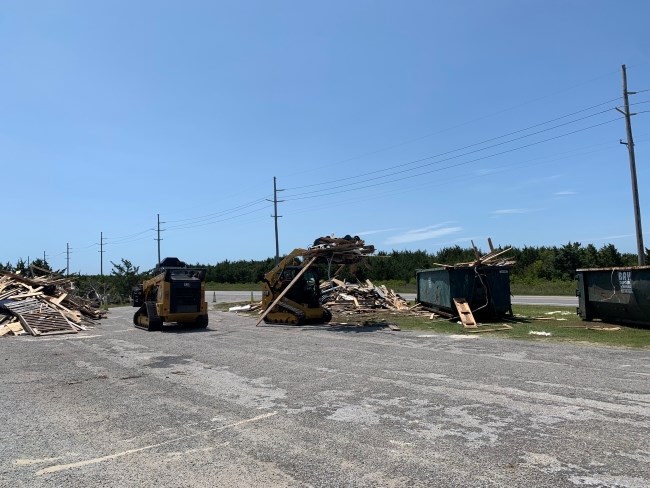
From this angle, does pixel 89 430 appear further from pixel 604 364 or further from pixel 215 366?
pixel 604 364

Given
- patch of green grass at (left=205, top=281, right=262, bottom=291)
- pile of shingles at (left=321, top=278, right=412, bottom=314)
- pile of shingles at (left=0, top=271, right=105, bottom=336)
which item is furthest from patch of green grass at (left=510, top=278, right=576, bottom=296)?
patch of green grass at (left=205, top=281, right=262, bottom=291)

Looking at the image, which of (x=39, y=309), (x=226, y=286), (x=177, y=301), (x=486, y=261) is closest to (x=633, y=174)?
(x=486, y=261)

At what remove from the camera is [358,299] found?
26641mm

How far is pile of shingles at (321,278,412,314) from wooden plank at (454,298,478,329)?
487 centimetres

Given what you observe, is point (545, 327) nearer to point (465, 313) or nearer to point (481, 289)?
point (465, 313)

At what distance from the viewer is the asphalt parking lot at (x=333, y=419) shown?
15.4ft

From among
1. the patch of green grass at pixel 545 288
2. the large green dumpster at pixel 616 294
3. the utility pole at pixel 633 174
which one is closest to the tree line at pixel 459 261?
the patch of green grass at pixel 545 288

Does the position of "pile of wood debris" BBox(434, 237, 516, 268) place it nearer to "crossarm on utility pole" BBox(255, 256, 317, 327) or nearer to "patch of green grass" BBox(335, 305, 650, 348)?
"patch of green grass" BBox(335, 305, 650, 348)

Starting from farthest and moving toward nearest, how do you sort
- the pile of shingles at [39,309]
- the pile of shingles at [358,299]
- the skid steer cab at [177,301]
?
the pile of shingles at [358,299]
the pile of shingles at [39,309]
the skid steer cab at [177,301]

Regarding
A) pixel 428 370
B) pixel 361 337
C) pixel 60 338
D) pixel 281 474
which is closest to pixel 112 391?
pixel 281 474

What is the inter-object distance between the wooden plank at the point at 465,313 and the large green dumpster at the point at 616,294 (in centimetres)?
382

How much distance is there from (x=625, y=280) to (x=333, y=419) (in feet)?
42.7

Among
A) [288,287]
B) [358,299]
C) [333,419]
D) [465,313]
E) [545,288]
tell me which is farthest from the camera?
A: [545,288]

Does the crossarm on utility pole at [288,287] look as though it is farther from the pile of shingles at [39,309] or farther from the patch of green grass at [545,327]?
the pile of shingles at [39,309]
